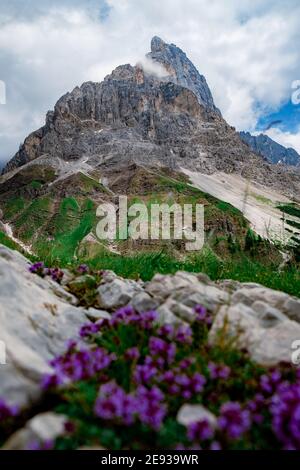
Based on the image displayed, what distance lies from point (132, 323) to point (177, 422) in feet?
5.01

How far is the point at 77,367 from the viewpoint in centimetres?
361

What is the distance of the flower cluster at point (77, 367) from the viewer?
350 centimetres

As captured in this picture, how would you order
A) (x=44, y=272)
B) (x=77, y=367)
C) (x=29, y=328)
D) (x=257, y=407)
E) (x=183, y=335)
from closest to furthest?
(x=257, y=407) → (x=77, y=367) → (x=183, y=335) → (x=29, y=328) → (x=44, y=272)

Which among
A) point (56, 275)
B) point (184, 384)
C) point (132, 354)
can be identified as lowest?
point (184, 384)

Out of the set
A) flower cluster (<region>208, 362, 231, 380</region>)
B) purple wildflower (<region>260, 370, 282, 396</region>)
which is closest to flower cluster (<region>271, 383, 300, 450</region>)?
purple wildflower (<region>260, 370, 282, 396</region>)

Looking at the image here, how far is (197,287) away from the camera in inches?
224

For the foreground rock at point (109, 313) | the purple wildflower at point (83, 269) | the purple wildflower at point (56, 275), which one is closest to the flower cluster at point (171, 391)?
the foreground rock at point (109, 313)

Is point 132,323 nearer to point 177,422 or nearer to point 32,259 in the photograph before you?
point 177,422

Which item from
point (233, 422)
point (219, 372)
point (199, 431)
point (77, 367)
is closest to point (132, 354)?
point (77, 367)

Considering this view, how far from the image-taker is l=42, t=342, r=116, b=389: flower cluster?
3.50m

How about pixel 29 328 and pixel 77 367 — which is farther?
pixel 29 328

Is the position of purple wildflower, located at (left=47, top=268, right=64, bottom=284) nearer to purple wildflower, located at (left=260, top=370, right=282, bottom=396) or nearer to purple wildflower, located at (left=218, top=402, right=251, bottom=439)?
purple wildflower, located at (left=260, top=370, right=282, bottom=396)

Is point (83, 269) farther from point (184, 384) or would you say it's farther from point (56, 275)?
point (184, 384)
